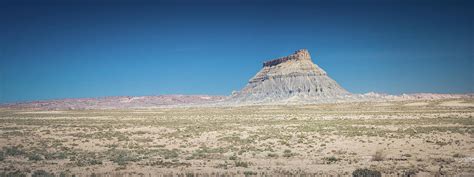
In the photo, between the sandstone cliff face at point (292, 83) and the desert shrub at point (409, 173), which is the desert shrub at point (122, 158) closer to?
the desert shrub at point (409, 173)

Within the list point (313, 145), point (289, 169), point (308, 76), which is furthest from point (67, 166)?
point (308, 76)

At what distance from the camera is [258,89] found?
143 meters

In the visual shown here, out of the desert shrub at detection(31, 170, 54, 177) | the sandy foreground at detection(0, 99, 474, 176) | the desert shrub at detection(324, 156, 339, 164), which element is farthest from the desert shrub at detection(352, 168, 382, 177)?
the desert shrub at detection(31, 170, 54, 177)

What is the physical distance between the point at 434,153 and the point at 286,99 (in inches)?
4244

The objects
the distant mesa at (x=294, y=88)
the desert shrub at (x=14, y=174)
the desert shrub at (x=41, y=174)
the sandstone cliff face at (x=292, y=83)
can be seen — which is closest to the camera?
the desert shrub at (x=41, y=174)

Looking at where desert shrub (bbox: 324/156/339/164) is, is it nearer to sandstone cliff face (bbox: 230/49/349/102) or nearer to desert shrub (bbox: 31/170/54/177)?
desert shrub (bbox: 31/170/54/177)

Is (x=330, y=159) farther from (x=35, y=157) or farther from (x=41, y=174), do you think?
(x=35, y=157)

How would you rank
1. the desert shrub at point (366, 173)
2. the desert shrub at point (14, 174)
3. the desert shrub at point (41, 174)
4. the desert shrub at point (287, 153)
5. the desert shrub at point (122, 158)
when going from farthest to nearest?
the desert shrub at point (287, 153), the desert shrub at point (122, 158), the desert shrub at point (14, 174), the desert shrub at point (41, 174), the desert shrub at point (366, 173)

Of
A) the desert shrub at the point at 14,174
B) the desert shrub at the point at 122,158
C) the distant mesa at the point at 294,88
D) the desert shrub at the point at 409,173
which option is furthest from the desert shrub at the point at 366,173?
the distant mesa at the point at 294,88

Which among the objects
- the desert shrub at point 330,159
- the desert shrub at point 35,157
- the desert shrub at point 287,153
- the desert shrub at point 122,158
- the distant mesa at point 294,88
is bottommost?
the desert shrub at point 330,159

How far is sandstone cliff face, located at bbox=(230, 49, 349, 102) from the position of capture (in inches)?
5037

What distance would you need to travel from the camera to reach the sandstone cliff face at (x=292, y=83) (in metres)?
128

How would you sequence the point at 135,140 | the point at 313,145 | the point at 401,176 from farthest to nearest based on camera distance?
the point at 135,140 → the point at 313,145 → the point at 401,176

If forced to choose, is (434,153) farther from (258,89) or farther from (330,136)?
(258,89)
